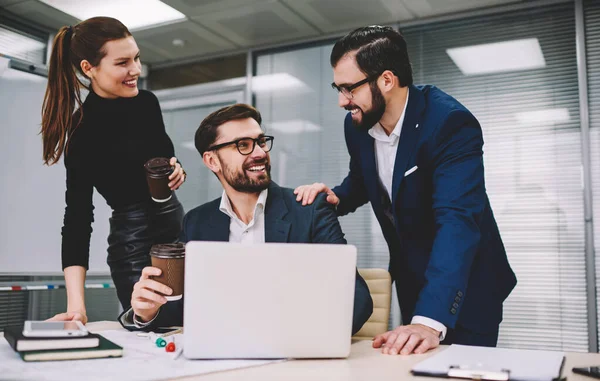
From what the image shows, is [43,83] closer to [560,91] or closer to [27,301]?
[27,301]

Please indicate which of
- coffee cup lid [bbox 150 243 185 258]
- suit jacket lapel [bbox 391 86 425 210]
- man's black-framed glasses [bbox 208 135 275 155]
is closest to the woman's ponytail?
man's black-framed glasses [bbox 208 135 275 155]

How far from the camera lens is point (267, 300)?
1.02m

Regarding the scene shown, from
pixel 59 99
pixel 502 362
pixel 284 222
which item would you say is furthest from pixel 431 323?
pixel 59 99

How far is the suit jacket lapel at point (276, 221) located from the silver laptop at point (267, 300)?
0.68 meters

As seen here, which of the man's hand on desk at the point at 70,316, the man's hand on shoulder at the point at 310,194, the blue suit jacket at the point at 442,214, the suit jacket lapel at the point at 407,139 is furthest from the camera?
the man's hand on shoulder at the point at 310,194

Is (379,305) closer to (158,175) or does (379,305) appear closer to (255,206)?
(255,206)

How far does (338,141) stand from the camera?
4.64 m

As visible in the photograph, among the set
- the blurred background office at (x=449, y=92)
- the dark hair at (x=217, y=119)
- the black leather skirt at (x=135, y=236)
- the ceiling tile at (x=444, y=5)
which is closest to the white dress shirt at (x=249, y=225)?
the dark hair at (x=217, y=119)

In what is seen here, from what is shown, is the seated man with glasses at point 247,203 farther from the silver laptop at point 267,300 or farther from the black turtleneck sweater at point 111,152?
the silver laptop at point 267,300

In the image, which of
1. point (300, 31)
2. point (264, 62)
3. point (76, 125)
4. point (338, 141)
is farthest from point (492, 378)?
point (264, 62)

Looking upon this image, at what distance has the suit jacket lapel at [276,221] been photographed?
1734 mm

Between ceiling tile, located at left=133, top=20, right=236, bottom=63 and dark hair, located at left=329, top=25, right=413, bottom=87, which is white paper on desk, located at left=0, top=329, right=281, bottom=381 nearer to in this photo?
dark hair, located at left=329, top=25, right=413, bottom=87

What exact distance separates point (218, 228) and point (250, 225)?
0.34ft

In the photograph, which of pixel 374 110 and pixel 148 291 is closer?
pixel 148 291
